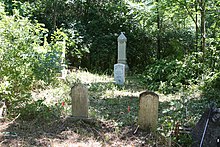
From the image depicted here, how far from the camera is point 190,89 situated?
7.34m

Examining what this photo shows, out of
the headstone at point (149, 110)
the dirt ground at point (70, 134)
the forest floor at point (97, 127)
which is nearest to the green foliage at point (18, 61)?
the forest floor at point (97, 127)

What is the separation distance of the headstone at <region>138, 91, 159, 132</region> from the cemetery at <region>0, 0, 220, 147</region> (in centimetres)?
2

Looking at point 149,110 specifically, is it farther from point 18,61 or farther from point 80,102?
point 18,61

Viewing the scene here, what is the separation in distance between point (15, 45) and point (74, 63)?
5.45 meters

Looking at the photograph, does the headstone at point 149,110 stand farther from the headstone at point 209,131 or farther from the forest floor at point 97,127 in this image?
the headstone at point 209,131

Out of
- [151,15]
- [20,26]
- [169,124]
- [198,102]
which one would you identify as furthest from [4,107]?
[151,15]

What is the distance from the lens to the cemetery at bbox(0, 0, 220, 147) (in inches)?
177

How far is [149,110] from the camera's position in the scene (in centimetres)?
465

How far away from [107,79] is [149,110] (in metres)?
4.57

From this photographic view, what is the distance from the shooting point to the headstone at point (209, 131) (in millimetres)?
3902

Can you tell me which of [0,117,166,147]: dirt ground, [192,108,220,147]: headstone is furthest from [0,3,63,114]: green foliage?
[192,108,220,147]: headstone

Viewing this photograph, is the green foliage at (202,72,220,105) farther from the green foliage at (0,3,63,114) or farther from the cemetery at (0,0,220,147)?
the green foliage at (0,3,63,114)

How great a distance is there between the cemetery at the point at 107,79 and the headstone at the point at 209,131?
0.01 m

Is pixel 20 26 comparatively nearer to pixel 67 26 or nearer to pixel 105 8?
pixel 67 26
